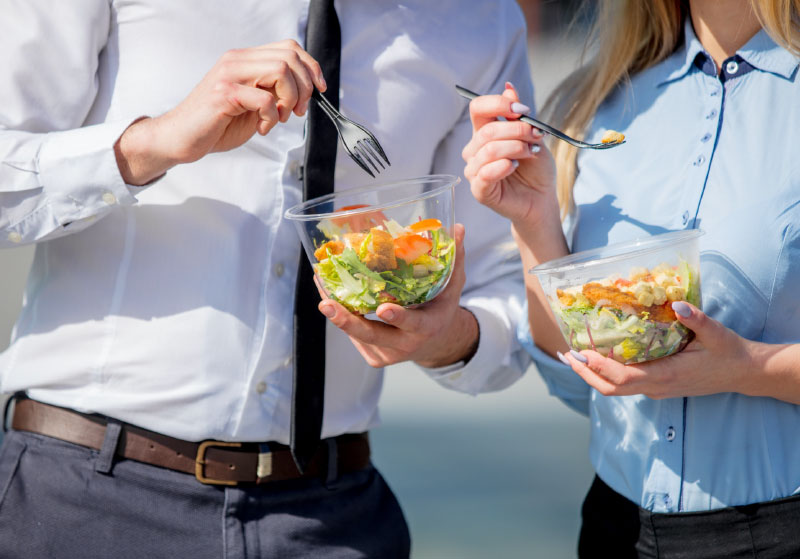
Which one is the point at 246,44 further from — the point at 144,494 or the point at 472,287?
the point at 144,494

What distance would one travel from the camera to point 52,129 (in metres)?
1.53

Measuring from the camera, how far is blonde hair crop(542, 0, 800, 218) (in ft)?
5.67

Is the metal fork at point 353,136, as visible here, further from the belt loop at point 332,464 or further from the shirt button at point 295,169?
the belt loop at point 332,464

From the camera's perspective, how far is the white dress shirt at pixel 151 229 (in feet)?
4.81

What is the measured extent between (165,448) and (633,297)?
0.88m

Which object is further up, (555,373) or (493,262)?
(493,262)

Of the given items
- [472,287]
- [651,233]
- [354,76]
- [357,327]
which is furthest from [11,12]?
[651,233]

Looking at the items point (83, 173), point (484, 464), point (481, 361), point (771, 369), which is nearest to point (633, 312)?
point (771, 369)

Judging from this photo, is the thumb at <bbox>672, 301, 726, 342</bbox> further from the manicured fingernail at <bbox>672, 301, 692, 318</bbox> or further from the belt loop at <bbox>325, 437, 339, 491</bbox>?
the belt loop at <bbox>325, 437, 339, 491</bbox>

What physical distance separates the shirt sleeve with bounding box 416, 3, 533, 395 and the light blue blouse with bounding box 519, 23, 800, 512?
14 centimetres

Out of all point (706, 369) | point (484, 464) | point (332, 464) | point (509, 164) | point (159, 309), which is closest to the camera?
point (706, 369)

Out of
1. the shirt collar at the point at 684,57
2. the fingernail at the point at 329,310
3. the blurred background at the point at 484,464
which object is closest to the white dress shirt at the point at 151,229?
the fingernail at the point at 329,310

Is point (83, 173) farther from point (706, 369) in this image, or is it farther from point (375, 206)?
point (706, 369)

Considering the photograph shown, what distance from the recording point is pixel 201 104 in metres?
1.35
